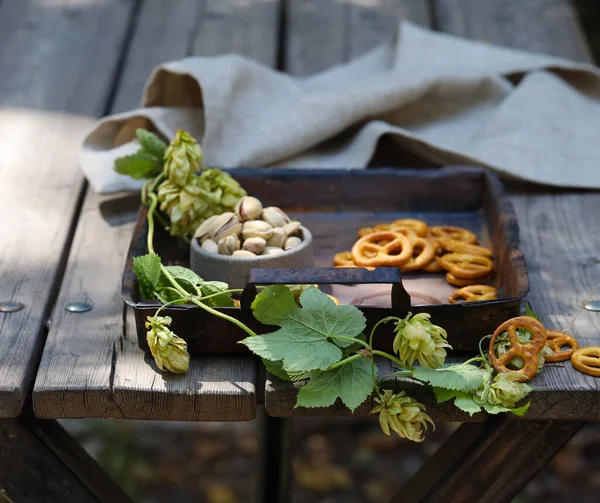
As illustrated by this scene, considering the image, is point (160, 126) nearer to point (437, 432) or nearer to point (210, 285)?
point (210, 285)

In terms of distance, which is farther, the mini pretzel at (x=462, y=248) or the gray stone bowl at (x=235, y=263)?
the mini pretzel at (x=462, y=248)

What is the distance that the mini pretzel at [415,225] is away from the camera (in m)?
1.53

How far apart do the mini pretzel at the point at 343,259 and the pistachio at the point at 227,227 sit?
18 cm

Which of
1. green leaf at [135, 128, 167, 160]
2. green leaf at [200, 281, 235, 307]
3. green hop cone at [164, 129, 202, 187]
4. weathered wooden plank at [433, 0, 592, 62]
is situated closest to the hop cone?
green hop cone at [164, 129, 202, 187]

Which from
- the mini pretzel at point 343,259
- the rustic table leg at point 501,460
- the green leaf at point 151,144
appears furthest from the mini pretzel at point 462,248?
the green leaf at point 151,144

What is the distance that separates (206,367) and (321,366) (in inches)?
6.7

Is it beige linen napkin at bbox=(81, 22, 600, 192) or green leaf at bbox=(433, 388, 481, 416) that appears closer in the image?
green leaf at bbox=(433, 388, 481, 416)

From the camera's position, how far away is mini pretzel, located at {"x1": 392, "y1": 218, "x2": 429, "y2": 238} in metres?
1.53

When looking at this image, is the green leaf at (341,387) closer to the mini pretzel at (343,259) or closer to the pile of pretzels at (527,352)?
the pile of pretzels at (527,352)

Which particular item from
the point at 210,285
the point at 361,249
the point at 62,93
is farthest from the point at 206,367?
the point at 62,93

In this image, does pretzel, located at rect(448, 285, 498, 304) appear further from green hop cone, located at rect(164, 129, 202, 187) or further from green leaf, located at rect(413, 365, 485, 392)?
green hop cone, located at rect(164, 129, 202, 187)

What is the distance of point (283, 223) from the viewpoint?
4.59 feet

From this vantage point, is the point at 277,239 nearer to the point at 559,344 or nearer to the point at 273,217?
the point at 273,217

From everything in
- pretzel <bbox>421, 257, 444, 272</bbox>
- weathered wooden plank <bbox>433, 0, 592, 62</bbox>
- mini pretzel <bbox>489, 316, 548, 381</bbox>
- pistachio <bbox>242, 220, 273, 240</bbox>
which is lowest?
weathered wooden plank <bbox>433, 0, 592, 62</bbox>
